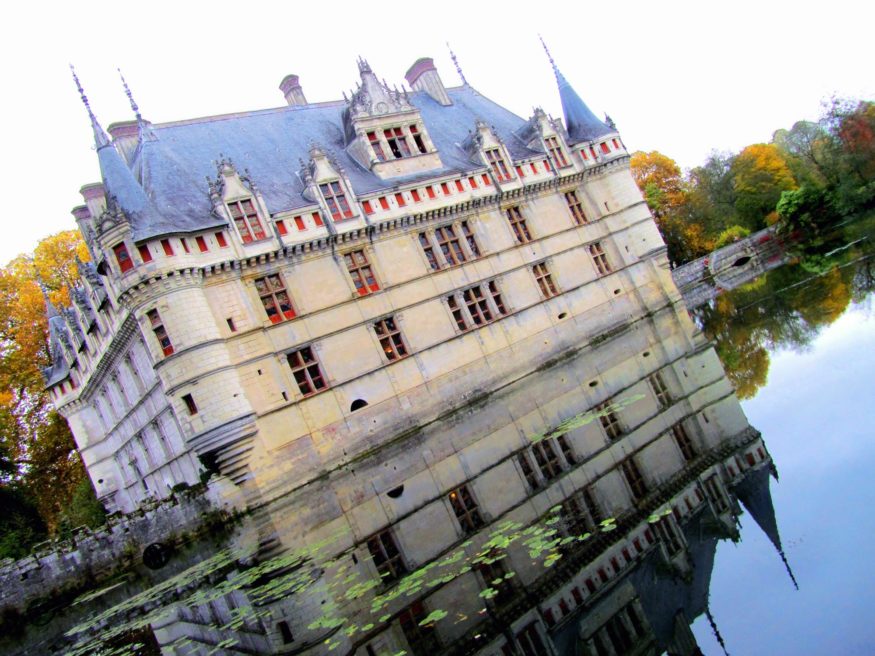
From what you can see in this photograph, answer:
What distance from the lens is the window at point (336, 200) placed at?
72.8 feet

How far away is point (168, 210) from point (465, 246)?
10.6 m

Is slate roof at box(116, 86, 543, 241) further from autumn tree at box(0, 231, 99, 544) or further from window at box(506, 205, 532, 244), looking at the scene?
autumn tree at box(0, 231, 99, 544)

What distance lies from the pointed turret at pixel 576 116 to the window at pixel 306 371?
53.6 feet

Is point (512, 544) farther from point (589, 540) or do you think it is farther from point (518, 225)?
point (518, 225)

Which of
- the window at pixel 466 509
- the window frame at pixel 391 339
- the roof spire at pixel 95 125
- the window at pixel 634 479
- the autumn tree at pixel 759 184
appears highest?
the roof spire at pixel 95 125

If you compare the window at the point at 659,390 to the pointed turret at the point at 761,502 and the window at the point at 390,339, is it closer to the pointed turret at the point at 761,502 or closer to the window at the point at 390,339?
the pointed turret at the point at 761,502

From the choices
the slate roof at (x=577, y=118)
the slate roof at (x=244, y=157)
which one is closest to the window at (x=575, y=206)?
the slate roof at (x=244, y=157)

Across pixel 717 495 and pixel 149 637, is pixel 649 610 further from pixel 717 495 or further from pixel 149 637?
pixel 149 637

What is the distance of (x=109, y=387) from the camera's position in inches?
1054

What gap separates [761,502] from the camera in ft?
25.0

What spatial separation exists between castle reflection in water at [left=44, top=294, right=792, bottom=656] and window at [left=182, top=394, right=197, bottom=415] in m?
3.65

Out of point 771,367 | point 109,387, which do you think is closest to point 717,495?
point 771,367

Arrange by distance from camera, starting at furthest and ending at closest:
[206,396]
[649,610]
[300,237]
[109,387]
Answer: [109,387]
[300,237]
[206,396]
[649,610]

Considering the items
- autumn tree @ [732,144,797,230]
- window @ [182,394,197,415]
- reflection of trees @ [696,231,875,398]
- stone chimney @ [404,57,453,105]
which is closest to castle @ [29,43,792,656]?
stone chimney @ [404,57,453,105]
